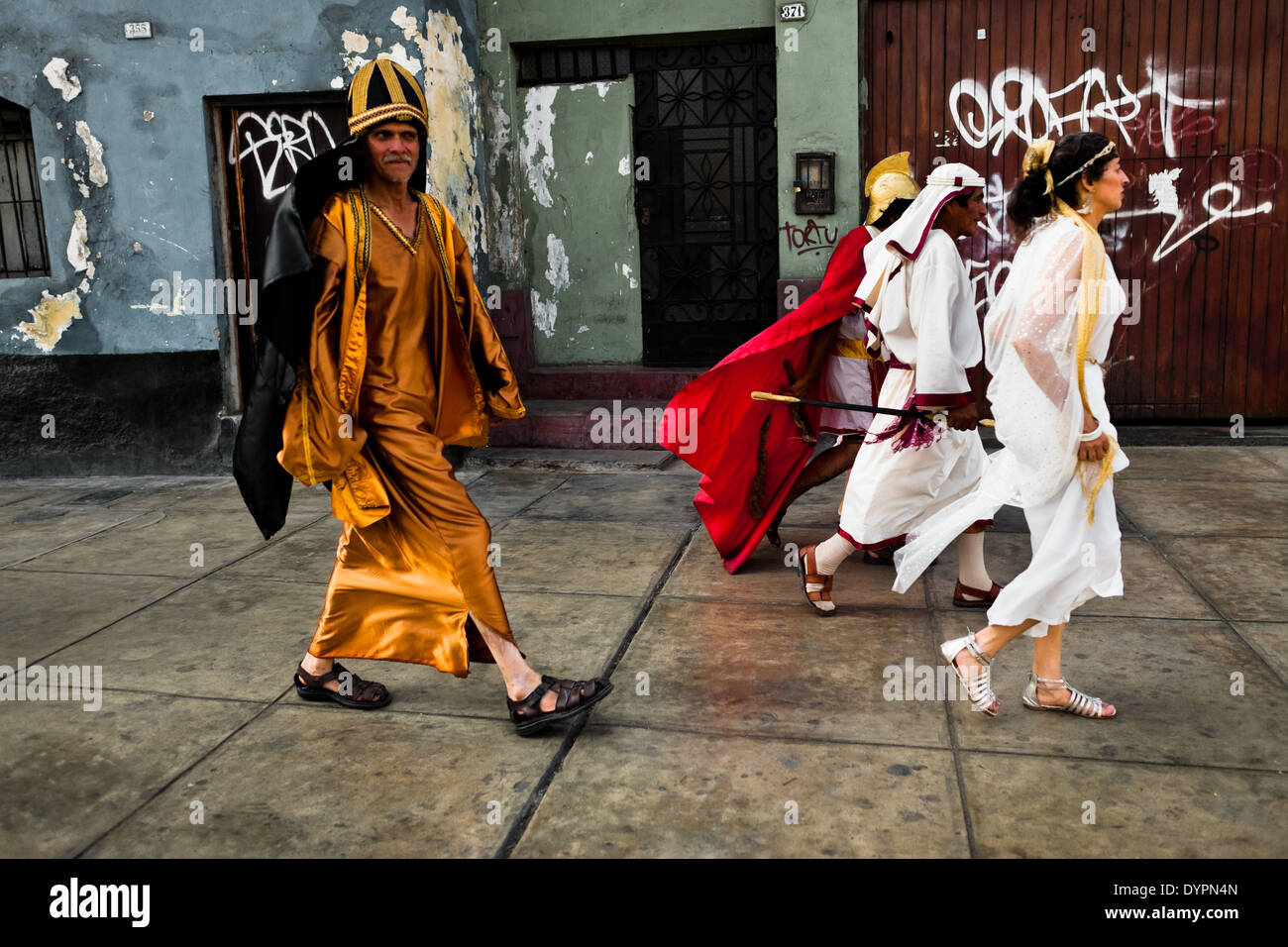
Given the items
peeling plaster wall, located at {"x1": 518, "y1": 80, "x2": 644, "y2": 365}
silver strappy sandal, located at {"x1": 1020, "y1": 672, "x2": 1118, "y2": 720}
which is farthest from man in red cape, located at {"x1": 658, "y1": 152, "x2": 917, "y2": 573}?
peeling plaster wall, located at {"x1": 518, "y1": 80, "x2": 644, "y2": 365}

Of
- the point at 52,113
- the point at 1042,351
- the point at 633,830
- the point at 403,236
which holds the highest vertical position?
the point at 52,113

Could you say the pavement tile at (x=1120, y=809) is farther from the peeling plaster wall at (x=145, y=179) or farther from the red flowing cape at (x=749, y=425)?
the peeling plaster wall at (x=145, y=179)

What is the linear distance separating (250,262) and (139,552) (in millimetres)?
2872

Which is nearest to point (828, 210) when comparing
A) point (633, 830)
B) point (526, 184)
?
point (526, 184)

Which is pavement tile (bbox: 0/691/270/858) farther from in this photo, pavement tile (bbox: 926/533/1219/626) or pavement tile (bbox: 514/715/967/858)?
pavement tile (bbox: 926/533/1219/626)

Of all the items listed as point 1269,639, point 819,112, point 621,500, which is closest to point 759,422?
point 621,500

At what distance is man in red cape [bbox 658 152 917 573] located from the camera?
498 cm

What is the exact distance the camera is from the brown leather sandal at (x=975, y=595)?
4602 millimetres

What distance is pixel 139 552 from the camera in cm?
586

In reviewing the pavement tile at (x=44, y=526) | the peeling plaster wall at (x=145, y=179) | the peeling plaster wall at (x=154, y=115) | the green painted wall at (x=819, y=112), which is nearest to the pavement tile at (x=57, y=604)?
the pavement tile at (x=44, y=526)

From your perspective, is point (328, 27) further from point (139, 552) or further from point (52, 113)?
point (139, 552)

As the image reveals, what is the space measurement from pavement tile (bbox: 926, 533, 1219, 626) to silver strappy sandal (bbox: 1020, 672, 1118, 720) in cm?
84

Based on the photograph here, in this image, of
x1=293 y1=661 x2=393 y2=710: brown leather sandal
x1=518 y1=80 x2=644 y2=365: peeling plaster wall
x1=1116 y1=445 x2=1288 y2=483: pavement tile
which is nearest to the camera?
x1=293 y1=661 x2=393 y2=710: brown leather sandal

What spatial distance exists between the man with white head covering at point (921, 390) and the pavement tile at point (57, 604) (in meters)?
2.95
